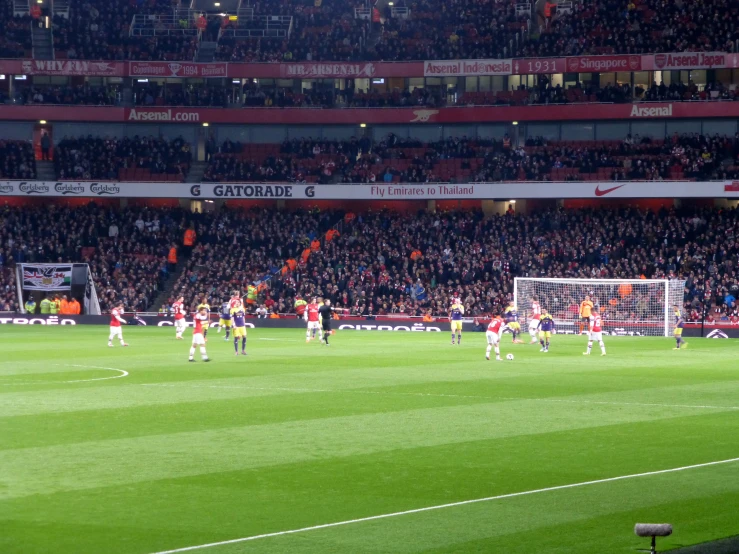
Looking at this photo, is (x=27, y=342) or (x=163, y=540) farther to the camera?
(x=27, y=342)

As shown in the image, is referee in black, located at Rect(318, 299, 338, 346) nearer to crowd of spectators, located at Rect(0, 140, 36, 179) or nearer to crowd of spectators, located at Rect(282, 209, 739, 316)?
crowd of spectators, located at Rect(282, 209, 739, 316)

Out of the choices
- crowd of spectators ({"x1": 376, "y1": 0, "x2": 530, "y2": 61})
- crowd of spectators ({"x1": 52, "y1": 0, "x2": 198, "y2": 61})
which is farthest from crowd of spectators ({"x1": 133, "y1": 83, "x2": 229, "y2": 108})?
crowd of spectators ({"x1": 376, "y1": 0, "x2": 530, "y2": 61})

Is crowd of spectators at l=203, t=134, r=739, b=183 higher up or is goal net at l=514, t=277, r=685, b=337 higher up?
crowd of spectators at l=203, t=134, r=739, b=183

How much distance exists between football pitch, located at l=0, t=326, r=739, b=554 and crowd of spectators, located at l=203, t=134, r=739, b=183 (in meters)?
30.6

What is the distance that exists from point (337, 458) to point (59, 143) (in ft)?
185

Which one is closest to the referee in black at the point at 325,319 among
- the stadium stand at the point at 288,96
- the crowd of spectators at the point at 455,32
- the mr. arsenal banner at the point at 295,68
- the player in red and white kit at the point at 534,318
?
the player in red and white kit at the point at 534,318

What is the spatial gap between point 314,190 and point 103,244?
39.9 ft

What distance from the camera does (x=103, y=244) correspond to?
63531mm

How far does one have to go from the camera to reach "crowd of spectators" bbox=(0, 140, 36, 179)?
6594cm

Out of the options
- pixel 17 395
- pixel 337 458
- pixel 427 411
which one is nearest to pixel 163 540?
pixel 337 458

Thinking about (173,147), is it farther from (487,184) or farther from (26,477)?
(26,477)

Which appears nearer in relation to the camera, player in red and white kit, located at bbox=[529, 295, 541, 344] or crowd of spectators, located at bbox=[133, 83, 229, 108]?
player in red and white kit, located at bbox=[529, 295, 541, 344]

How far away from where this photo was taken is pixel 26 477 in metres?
14.6

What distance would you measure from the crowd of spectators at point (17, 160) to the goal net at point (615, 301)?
30192mm
